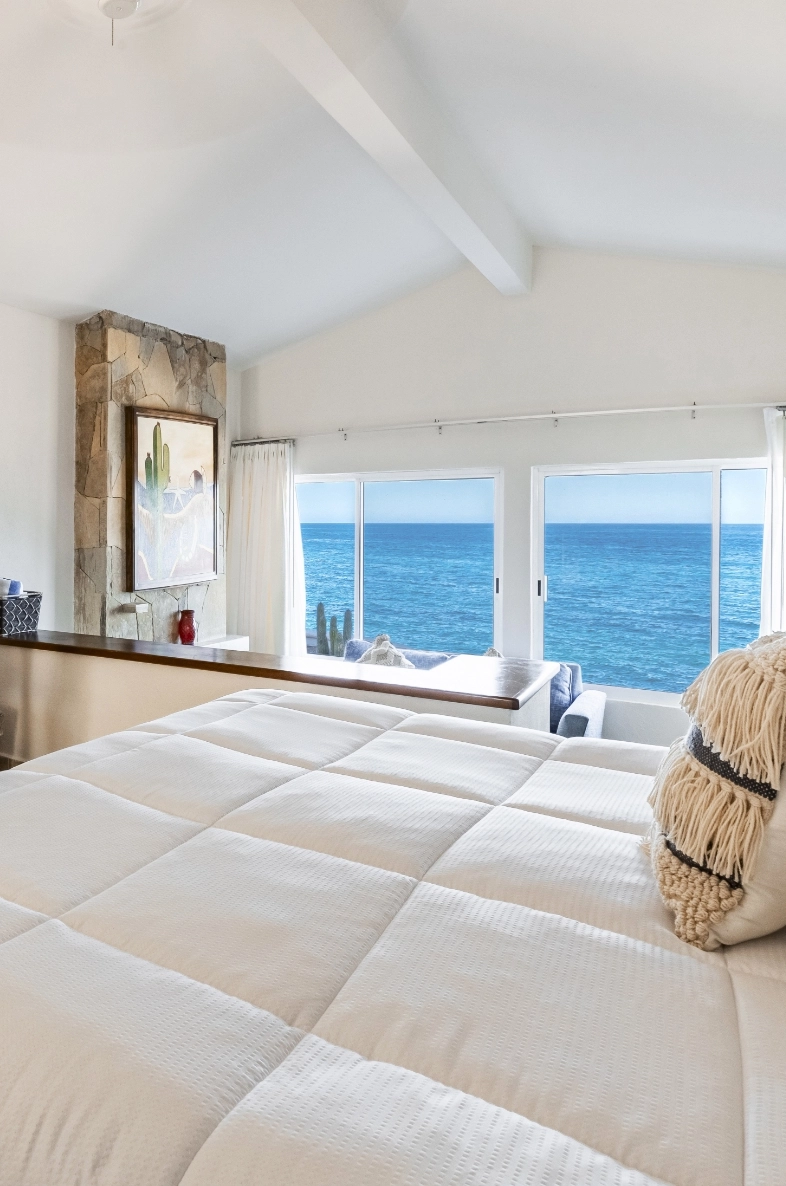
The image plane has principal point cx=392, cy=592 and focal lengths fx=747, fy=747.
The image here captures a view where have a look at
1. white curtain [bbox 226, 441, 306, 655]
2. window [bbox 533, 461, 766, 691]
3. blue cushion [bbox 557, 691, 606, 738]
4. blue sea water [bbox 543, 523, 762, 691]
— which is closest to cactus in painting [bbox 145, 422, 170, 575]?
white curtain [bbox 226, 441, 306, 655]

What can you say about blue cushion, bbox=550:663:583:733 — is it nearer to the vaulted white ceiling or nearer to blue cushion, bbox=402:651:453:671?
blue cushion, bbox=402:651:453:671

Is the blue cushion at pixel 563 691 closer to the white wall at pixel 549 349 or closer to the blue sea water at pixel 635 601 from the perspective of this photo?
the blue sea water at pixel 635 601

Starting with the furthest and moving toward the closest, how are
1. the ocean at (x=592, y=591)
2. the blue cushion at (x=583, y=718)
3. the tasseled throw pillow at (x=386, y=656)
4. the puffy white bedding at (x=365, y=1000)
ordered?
the ocean at (x=592, y=591) < the tasseled throw pillow at (x=386, y=656) < the blue cushion at (x=583, y=718) < the puffy white bedding at (x=365, y=1000)

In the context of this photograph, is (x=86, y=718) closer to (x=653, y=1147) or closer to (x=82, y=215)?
(x=82, y=215)

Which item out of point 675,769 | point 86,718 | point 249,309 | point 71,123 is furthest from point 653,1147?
point 249,309

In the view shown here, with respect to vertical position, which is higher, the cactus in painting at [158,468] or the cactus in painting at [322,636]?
the cactus in painting at [158,468]

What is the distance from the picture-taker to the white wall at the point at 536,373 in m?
4.02

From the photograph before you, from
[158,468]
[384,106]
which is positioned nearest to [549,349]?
[384,106]

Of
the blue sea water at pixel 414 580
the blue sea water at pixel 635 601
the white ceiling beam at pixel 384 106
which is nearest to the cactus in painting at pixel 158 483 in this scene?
the blue sea water at pixel 414 580

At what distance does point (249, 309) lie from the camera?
4637mm

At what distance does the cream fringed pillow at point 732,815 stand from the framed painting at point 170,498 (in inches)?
155

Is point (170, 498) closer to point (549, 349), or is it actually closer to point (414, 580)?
point (414, 580)

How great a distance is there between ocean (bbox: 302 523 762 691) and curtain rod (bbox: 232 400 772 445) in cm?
66

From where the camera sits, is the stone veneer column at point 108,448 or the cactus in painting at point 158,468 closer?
the stone veneer column at point 108,448
